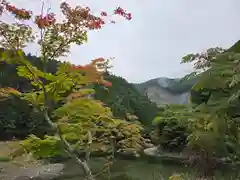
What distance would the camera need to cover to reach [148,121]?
1803cm

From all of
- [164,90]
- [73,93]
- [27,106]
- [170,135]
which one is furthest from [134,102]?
[73,93]

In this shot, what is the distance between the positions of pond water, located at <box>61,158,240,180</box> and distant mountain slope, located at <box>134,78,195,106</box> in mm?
13602

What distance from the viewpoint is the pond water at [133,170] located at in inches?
334

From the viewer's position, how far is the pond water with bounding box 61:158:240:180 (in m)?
8.48

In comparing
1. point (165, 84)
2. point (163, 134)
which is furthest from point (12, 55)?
point (165, 84)

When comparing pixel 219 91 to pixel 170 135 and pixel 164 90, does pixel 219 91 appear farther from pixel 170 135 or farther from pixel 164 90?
pixel 164 90

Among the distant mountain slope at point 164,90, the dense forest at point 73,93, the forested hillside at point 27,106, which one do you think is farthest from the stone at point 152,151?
the distant mountain slope at point 164,90

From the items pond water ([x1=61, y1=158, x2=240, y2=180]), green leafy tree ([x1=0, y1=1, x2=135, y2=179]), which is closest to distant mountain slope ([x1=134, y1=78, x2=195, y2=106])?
pond water ([x1=61, y1=158, x2=240, y2=180])

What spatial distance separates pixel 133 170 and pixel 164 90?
17181mm

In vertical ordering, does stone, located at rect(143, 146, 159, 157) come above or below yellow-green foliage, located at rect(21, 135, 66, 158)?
below

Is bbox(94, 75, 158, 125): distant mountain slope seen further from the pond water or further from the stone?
the pond water

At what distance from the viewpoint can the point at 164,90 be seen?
26.6 meters

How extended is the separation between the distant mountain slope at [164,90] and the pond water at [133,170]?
44.6ft

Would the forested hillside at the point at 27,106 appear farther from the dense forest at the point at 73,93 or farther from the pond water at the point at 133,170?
the dense forest at the point at 73,93
